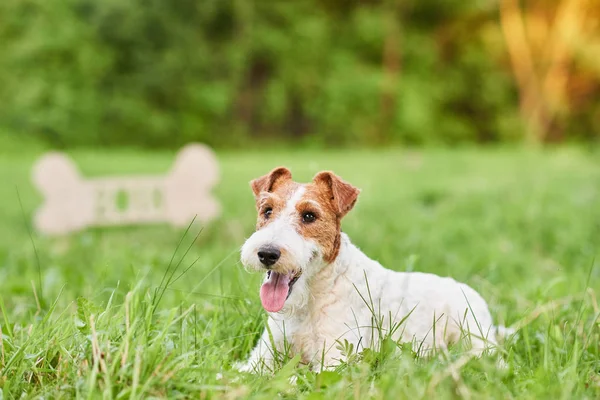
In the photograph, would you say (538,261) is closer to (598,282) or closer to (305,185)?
(598,282)

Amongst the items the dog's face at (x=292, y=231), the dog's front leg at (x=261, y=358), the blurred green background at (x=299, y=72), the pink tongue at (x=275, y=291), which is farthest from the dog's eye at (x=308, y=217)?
the blurred green background at (x=299, y=72)

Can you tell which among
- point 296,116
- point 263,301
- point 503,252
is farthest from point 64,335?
point 296,116

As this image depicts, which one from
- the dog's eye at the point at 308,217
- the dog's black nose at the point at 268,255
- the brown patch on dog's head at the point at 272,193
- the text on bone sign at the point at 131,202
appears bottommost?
the text on bone sign at the point at 131,202

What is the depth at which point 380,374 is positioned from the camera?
8.11 feet

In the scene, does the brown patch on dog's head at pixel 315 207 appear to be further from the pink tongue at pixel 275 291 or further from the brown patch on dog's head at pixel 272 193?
the pink tongue at pixel 275 291

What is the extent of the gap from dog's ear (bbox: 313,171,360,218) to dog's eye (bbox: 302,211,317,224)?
0.14 m

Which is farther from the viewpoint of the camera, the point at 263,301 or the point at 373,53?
the point at 373,53

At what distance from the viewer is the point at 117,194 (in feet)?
30.0

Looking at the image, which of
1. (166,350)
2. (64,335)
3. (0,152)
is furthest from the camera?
(0,152)

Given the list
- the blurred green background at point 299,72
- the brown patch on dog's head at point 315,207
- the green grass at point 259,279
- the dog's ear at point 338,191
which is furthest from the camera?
the blurred green background at point 299,72

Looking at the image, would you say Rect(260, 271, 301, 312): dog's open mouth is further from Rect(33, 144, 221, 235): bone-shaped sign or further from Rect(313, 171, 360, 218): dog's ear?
Rect(33, 144, 221, 235): bone-shaped sign

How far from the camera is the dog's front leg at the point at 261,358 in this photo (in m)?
2.70

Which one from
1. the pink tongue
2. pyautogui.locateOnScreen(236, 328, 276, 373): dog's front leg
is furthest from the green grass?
the pink tongue

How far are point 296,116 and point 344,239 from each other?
2716 centimetres
